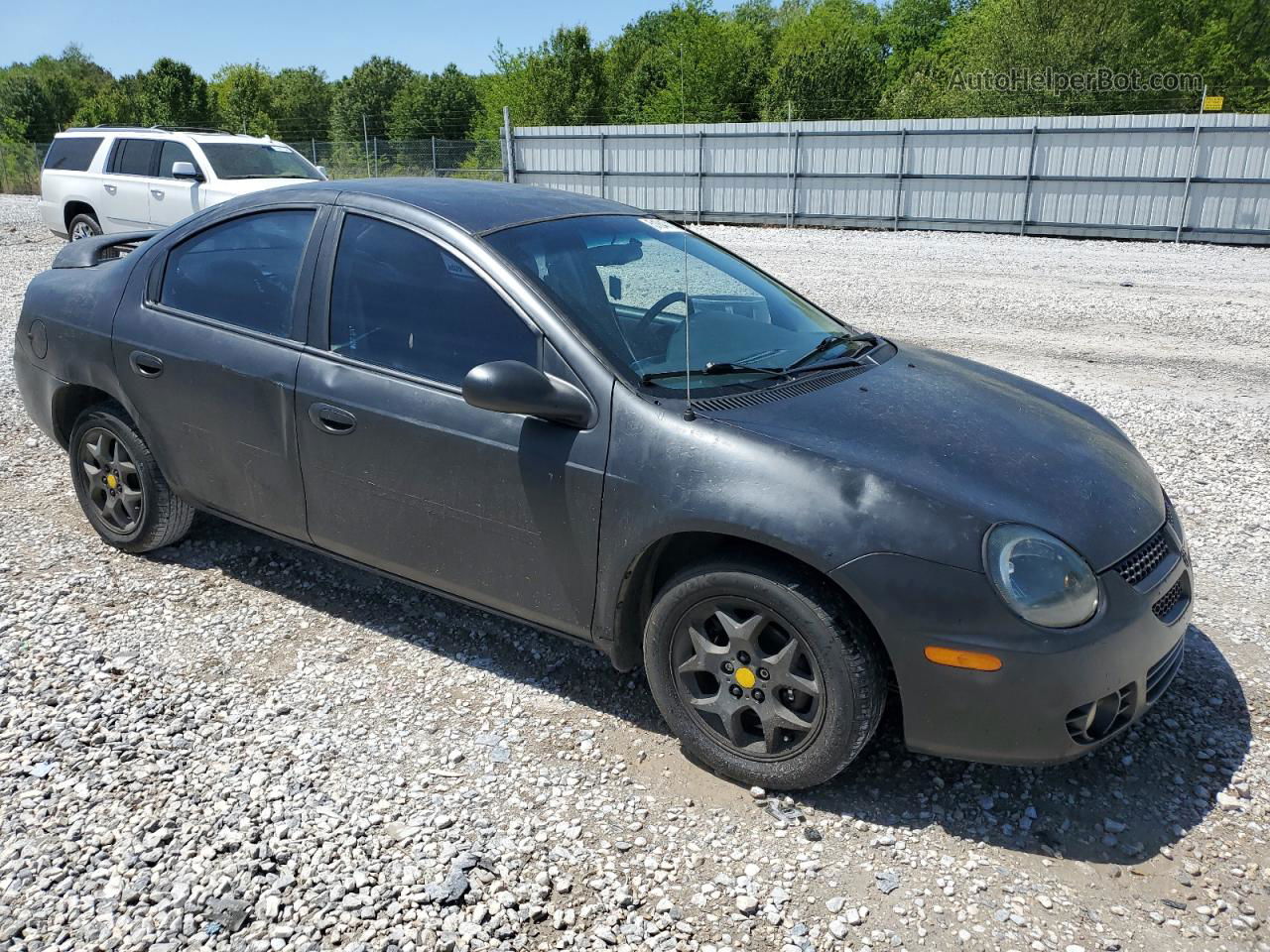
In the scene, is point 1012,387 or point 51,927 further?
point 1012,387

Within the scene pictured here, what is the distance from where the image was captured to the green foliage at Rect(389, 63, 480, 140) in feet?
198

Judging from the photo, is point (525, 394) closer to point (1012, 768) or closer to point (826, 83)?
point (1012, 768)

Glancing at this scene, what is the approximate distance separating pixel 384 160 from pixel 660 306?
107ft

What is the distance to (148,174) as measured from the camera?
539 inches

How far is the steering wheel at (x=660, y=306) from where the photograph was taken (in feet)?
11.1

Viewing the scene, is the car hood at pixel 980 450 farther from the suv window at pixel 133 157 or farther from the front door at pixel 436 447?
the suv window at pixel 133 157

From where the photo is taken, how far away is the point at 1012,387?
12.1 feet

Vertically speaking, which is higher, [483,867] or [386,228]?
[386,228]

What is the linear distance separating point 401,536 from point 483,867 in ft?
4.08

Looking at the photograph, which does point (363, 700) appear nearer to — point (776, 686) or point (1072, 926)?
point (776, 686)

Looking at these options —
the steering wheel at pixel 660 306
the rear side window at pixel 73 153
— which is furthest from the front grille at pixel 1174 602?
the rear side window at pixel 73 153

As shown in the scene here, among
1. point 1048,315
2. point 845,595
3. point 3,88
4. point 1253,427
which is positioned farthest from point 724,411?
point 3,88

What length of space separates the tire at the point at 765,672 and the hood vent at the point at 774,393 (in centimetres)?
51

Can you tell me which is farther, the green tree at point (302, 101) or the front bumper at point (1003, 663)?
the green tree at point (302, 101)
